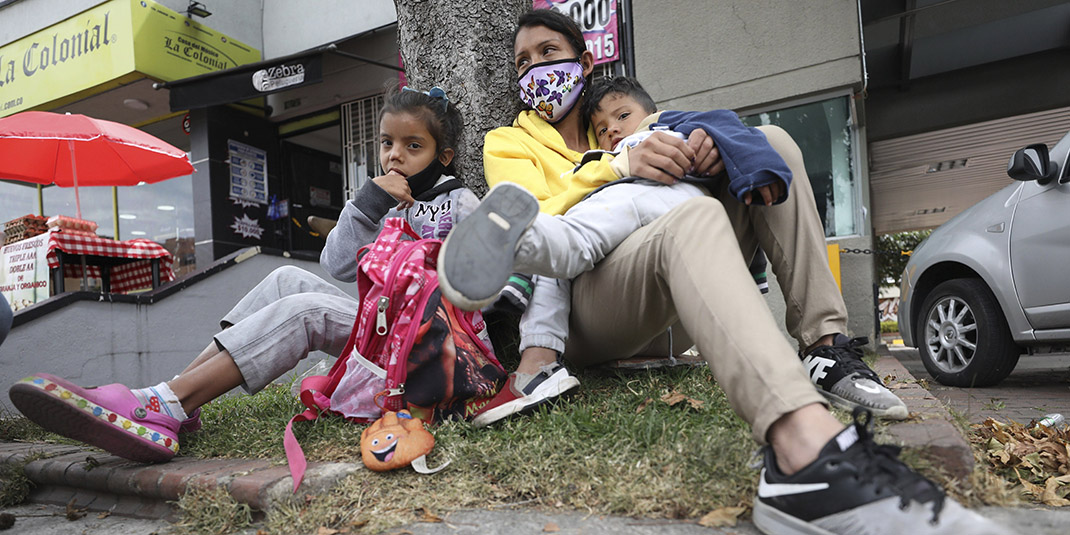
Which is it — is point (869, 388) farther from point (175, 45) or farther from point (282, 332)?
point (175, 45)

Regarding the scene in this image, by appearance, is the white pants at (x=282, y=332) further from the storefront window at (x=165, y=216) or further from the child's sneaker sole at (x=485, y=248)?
the storefront window at (x=165, y=216)

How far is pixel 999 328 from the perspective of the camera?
4078 millimetres

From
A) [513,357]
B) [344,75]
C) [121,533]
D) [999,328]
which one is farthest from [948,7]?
[121,533]

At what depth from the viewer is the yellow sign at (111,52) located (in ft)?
26.3

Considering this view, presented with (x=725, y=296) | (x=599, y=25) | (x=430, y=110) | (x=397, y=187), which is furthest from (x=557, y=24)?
(x=599, y=25)

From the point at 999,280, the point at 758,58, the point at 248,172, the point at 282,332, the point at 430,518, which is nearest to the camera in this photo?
the point at 430,518

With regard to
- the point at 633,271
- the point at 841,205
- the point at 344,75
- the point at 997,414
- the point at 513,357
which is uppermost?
the point at 344,75

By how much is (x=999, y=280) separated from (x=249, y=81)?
7841mm

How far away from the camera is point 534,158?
256 centimetres

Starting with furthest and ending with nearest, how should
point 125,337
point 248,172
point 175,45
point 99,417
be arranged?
point 248,172, point 175,45, point 125,337, point 99,417

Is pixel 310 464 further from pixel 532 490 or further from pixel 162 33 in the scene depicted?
pixel 162 33

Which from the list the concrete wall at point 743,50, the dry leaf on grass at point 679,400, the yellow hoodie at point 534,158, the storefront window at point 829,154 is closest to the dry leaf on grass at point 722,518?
the dry leaf on grass at point 679,400

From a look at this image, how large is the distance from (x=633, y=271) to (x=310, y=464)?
1.09 m

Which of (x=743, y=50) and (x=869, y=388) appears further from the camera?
(x=743, y=50)
